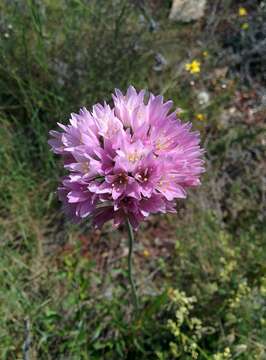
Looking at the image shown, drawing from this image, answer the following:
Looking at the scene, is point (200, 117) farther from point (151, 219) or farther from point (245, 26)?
point (245, 26)

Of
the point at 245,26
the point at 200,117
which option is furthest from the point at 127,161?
the point at 245,26

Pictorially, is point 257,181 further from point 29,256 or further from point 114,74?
point 29,256

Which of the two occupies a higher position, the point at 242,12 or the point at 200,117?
the point at 242,12

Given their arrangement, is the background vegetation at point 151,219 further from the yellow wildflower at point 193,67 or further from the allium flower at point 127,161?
the allium flower at point 127,161

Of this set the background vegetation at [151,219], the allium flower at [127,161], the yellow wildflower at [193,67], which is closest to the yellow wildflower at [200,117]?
the background vegetation at [151,219]

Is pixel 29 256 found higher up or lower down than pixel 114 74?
lower down

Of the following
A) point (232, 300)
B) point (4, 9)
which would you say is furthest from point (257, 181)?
point (4, 9)
